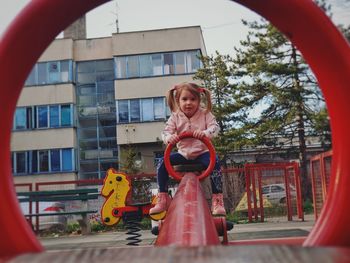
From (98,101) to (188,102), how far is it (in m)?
19.3

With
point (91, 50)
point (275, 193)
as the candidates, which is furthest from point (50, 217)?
point (91, 50)

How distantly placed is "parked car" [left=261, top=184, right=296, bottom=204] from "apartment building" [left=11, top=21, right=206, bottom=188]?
30.9ft

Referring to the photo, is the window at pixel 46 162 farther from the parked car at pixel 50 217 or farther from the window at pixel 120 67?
the parked car at pixel 50 217

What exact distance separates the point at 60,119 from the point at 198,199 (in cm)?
1972

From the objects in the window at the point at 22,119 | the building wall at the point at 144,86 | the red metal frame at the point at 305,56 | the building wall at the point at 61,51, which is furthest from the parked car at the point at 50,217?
the building wall at the point at 61,51

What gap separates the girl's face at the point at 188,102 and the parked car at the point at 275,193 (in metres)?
7.11

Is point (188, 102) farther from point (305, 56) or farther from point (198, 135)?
point (305, 56)

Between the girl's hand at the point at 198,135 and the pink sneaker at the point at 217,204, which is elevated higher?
the girl's hand at the point at 198,135

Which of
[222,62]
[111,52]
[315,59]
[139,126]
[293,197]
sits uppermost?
[111,52]

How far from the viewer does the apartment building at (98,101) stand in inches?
756

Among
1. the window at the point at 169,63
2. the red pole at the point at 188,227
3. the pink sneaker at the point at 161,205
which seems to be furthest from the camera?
the window at the point at 169,63

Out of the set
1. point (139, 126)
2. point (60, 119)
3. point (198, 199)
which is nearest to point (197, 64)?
point (139, 126)

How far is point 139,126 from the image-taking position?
19.3 m

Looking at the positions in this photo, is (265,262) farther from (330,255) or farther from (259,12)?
(259,12)
